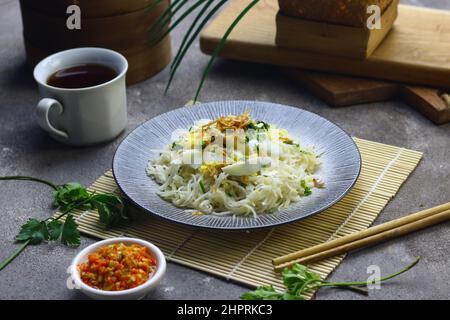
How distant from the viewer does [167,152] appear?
2.01m

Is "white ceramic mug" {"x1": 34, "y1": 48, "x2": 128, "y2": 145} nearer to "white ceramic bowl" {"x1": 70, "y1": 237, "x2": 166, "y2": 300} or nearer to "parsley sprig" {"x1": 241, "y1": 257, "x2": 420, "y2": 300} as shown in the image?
"white ceramic bowl" {"x1": 70, "y1": 237, "x2": 166, "y2": 300}

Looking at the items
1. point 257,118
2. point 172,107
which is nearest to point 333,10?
point 257,118

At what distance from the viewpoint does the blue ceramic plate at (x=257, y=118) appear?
5.79ft

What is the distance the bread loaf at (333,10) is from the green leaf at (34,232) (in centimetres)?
111

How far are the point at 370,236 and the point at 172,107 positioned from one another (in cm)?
94

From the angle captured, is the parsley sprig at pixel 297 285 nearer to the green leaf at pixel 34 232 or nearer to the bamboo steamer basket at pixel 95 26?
the green leaf at pixel 34 232

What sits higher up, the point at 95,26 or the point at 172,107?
the point at 95,26

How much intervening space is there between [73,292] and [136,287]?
0.61 feet

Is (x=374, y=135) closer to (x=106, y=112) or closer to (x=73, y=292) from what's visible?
(x=106, y=112)

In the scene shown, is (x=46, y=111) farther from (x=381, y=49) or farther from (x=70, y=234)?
(x=381, y=49)

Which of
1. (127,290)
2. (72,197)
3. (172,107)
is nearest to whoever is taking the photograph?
(127,290)

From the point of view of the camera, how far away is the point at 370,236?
1792mm

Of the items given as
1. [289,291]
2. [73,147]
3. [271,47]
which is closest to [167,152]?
[73,147]

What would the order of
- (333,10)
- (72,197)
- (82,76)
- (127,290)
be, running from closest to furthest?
(127,290)
(72,197)
(82,76)
(333,10)
